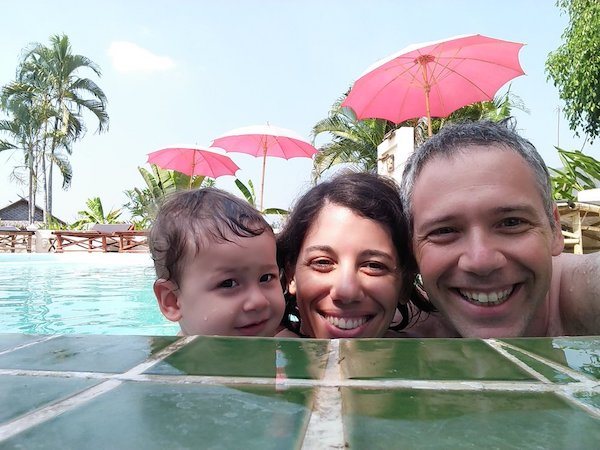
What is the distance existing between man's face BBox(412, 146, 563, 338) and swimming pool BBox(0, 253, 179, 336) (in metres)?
4.19

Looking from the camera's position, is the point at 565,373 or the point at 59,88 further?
the point at 59,88

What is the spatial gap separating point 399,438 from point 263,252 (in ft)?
5.14

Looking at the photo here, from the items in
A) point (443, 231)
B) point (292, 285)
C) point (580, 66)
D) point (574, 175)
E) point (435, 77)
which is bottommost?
point (292, 285)

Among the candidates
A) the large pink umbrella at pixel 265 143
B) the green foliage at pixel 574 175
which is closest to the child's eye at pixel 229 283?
the green foliage at pixel 574 175

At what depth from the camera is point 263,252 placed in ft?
6.70

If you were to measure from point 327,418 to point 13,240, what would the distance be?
76.9ft

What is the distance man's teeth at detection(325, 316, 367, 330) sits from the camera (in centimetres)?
190

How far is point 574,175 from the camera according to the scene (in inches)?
338

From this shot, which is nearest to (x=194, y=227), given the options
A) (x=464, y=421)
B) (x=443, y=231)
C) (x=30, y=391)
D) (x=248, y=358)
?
(x=443, y=231)

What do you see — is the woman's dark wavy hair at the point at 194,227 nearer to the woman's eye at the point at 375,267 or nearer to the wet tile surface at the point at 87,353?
the woman's eye at the point at 375,267

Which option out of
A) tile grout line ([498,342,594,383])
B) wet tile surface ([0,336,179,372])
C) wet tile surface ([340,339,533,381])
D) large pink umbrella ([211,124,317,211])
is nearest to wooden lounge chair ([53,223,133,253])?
large pink umbrella ([211,124,317,211])

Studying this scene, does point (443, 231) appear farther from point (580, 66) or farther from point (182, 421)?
point (580, 66)

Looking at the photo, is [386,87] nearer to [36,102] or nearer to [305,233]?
[305,233]

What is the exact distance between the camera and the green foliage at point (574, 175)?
8203 millimetres
